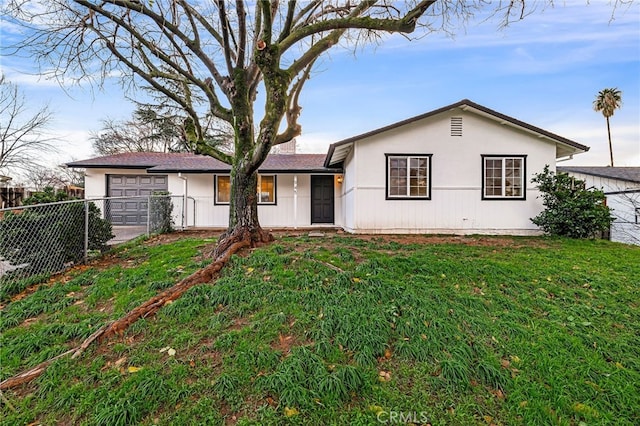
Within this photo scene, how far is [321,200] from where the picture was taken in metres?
13.1

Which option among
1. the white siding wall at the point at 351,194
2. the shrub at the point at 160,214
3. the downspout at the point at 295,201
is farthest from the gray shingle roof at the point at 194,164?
the white siding wall at the point at 351,194

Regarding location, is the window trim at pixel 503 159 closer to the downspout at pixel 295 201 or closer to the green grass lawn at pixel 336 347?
the green grass lawn at pixel 336 347

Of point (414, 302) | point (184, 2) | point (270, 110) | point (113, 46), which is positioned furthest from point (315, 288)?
point (113, 46)

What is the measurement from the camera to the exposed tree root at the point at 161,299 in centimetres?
271

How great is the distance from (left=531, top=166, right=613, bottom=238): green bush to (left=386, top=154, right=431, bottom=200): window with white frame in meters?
3.20

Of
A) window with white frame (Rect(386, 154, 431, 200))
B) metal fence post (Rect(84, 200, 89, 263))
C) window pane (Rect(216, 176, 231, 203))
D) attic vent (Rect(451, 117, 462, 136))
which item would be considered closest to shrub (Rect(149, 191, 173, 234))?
window pane (Rect(216, 176, 231, 203))

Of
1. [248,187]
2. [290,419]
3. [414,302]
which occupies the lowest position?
[290,419]

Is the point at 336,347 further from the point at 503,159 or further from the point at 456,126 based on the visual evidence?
the point at 503,159

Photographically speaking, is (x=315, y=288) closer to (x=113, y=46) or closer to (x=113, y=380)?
(x=113, y=380)

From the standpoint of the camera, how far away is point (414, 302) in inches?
146

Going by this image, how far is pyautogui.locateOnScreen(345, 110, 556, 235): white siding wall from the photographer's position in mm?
9430

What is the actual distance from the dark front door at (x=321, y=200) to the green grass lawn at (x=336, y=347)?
7.90 meters

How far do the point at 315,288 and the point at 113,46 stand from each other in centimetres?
697

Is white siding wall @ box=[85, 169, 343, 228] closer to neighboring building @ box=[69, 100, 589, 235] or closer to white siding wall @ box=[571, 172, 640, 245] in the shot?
neighboring building @ box=[69, 100, 589, 235]
